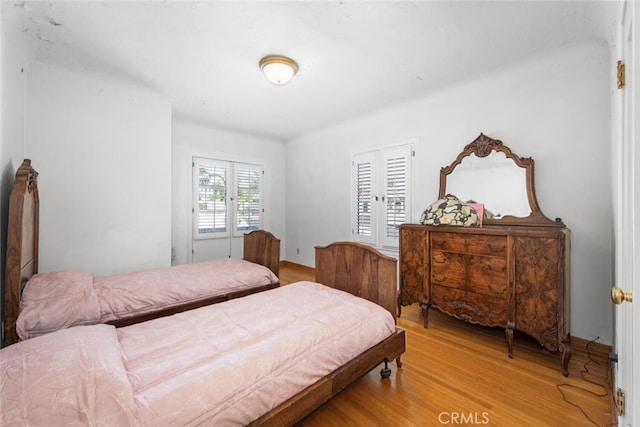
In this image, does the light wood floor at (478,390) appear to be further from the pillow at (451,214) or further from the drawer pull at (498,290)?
the pillow at (451,214)

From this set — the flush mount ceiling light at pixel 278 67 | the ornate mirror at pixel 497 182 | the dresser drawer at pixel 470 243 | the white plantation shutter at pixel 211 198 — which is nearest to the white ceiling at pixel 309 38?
the flush mount ceiling light at pixel 278 67

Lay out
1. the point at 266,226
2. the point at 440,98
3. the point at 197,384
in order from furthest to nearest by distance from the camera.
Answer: the point at 266,226, the point at 440,98, the point at 197,384

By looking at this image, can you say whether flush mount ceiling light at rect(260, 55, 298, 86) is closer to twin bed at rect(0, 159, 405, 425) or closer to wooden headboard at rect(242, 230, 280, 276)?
wooden headboard at rect(242, 230, 280, 276)

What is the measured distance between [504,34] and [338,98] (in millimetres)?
1726

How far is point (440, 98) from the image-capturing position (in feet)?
10.2

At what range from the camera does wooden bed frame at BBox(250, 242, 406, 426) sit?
1.20m

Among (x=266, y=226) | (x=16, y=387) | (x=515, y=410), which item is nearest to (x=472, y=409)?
(x=515, y=410)

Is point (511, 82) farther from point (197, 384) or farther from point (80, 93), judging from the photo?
point (80, 93)

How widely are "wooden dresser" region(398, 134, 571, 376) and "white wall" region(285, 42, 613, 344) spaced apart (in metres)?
0.16

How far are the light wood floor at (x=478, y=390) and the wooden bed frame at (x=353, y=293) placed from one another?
216mm

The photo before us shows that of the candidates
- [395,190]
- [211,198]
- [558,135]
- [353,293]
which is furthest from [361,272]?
[211,198]

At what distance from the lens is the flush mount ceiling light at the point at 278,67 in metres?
2.30

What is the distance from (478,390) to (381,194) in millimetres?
2479

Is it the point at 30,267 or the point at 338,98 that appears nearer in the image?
the point at 30,267
